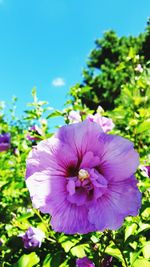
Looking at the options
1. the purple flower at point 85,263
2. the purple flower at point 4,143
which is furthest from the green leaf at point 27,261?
the purple flower at point 4,143

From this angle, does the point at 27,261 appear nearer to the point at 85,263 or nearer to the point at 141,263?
the point at 85,263

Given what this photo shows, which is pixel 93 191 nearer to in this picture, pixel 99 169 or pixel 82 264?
pixel 99 169

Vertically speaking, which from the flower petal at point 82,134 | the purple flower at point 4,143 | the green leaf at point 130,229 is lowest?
the green leaf at point 130,229

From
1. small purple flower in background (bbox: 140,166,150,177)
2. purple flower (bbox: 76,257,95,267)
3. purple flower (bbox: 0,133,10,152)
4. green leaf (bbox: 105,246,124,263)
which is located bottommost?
purple flower (bbox: 76,257,95,267)

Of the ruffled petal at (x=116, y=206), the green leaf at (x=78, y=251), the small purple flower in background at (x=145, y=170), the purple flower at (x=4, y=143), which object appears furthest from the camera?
the purple flower at (x=4, y=143)

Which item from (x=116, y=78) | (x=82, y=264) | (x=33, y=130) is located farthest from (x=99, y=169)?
(x=116, y=78)

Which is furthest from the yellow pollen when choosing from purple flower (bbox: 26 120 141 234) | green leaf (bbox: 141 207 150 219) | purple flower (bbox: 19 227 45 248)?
purple flower (bbox: 19 227 45 248)

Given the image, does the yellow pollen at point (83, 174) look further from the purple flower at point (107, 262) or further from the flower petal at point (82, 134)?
the purple flower at point (107, 262)

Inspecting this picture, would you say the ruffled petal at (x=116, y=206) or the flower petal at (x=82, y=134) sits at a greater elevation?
the flower petal at (x=82, y=134)

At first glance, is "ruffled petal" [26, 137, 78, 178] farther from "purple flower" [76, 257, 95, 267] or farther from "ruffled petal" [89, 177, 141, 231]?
"purple flower" [76, 257, 95, 267]
